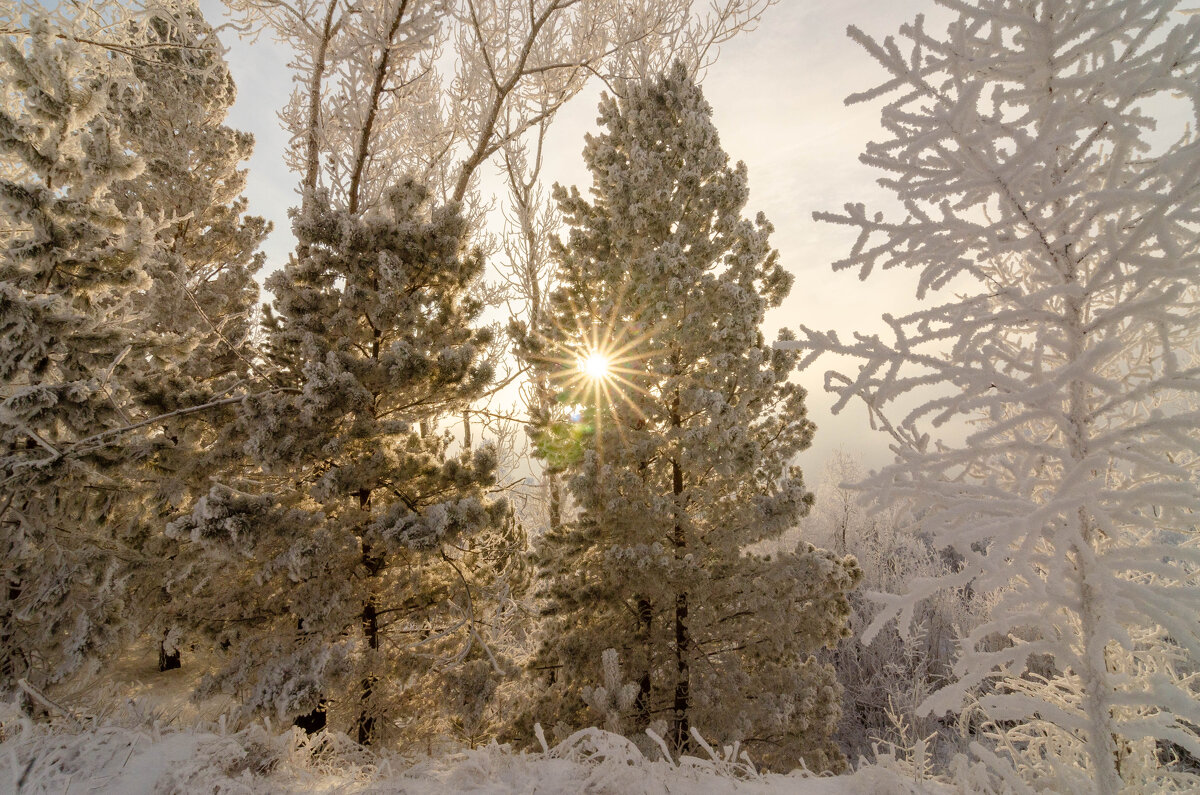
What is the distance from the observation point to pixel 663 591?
20.6 feet

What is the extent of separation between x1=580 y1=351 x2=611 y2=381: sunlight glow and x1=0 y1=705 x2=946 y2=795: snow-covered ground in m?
4.47

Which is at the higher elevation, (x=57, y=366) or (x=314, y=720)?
(x=57, y=366)

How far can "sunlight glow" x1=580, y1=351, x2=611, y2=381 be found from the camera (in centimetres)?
731

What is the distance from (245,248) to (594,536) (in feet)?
33.9

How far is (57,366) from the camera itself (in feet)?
17.2

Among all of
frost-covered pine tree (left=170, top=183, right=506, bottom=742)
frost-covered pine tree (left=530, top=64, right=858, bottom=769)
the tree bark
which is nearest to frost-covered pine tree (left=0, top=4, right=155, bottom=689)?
frost-covered pine tree (left=170, top=183, right=506, bottom=742)

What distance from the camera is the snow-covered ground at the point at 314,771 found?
3.19 meters

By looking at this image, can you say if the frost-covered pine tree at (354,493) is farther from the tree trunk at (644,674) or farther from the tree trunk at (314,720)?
the tree trunk at (644,674)

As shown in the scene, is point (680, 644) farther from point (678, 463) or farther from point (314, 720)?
point (314, 720)

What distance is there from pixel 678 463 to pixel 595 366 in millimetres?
1751

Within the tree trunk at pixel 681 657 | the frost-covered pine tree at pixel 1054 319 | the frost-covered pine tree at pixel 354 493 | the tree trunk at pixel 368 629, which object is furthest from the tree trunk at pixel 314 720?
the frost-covered pine tree at pixel 1054 319

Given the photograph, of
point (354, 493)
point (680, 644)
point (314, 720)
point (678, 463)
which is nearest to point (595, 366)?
point (678, 463)

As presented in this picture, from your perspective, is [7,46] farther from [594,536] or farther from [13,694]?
[594,536]

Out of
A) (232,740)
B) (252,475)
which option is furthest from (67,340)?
(232,740)
